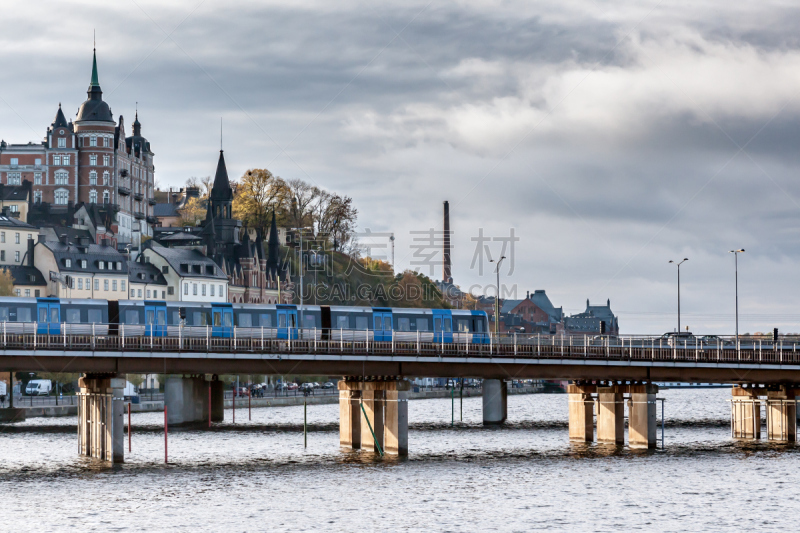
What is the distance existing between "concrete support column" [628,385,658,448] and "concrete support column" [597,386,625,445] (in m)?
1.07

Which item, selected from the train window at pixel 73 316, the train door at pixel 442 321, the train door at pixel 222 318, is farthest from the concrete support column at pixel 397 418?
the train window at pixel 73 316

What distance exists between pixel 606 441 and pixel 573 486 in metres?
25.7

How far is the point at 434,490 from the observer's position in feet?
240

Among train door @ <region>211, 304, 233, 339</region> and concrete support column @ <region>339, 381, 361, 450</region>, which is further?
train door @ <region>211, 304, 233, 339</region>

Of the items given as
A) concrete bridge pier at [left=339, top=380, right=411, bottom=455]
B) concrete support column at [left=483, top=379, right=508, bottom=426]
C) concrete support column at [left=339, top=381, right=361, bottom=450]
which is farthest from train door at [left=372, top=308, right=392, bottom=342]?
concrete support column at [left=483, top=379, right=508, bottom=426]

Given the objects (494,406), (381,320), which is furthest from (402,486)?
(494,406)

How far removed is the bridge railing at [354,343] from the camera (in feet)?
269

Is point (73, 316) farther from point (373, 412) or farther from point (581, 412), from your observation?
point (581, 412)

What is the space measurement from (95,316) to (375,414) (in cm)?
2194

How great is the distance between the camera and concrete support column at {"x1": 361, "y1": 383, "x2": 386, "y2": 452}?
89.7 metres

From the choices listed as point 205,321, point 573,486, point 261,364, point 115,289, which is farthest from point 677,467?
point 115,289

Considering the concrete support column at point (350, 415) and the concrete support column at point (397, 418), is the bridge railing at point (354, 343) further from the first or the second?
the concrete support column at point (350, 415)

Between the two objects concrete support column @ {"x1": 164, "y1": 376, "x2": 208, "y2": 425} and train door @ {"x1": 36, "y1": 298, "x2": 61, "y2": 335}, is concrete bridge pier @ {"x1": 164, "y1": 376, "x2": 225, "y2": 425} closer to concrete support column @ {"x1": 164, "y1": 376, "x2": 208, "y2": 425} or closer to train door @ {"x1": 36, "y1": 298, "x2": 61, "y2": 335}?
concrete support column @ {"x1": 164, "y1": 376, "x2": 208, "y2": 425}

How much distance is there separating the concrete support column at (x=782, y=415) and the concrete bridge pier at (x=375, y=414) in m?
33.5
